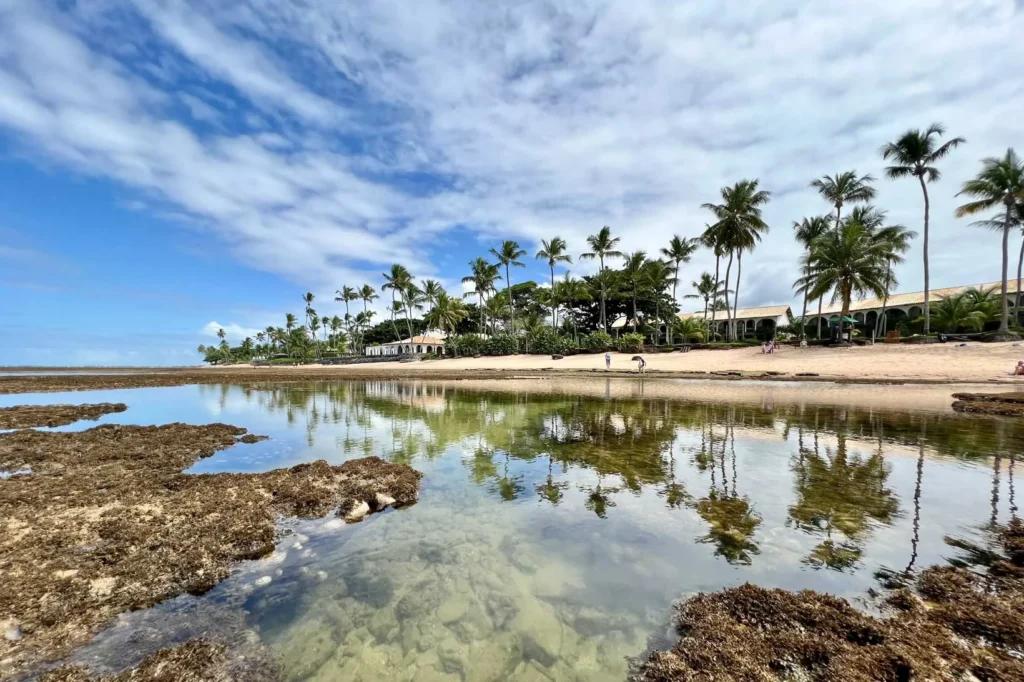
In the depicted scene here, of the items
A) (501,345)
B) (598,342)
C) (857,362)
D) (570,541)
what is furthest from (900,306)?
(570,541)

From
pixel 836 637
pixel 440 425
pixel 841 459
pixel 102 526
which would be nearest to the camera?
pixel 836 637

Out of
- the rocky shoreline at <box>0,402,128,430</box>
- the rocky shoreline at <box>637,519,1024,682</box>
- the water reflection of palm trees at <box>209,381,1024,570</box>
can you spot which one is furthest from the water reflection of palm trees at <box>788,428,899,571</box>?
the rocky shoreline at <box>0,402,128,430</box>

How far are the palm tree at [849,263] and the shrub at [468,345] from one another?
43.0 metres

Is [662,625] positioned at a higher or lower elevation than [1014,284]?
lower

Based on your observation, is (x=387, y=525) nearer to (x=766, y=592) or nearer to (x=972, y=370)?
(x=766, y=592)

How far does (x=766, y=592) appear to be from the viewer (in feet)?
15.5

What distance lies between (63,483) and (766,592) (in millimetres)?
12747

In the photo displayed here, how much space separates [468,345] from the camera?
6738 centimetres

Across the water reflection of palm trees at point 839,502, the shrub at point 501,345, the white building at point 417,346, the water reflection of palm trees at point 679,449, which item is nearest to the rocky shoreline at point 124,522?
the water reflection of palm trees at point 679,449

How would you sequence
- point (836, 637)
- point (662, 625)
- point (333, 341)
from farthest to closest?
1. point (333, 341)
2. point (662, 625)
3. point (836, 637)

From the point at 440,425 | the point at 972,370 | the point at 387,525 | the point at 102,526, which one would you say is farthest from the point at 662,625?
the point at 972,370

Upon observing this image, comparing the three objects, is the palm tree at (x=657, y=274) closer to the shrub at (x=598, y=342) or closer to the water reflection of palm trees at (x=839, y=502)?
the shrub at (x=598, y=342)

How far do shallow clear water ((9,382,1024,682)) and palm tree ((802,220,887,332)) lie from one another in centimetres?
3416

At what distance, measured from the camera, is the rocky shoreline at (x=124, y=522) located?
455 centimetres
